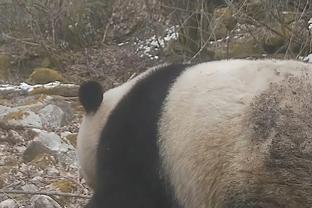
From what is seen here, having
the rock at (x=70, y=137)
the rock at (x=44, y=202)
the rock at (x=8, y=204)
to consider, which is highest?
Result: the rock at (x=44, y=202)

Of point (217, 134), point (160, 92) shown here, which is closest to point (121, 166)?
point (160, 92)

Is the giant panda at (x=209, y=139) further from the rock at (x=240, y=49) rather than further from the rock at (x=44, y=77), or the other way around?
the rock at (x=44, y=77)

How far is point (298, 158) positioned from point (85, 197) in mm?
2354

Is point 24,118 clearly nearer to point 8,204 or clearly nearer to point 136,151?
point 8,204

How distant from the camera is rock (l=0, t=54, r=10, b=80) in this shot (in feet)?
38.5

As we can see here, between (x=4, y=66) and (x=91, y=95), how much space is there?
818 cm

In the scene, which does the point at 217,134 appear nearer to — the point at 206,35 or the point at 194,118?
the point at 194,118

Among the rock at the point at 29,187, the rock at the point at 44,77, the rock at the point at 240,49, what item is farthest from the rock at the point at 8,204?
the rock at the point at 44,77

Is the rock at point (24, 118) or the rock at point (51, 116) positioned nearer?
the rock at point (24, 118)

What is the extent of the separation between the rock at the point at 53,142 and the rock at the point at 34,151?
4 centimetres

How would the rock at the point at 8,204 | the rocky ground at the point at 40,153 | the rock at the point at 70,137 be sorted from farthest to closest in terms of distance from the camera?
1. the rock at the point at 70,137
2. the rocky ground at the point at 40,153
3. the rock at the point at 8,204

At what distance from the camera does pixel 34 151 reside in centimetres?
614

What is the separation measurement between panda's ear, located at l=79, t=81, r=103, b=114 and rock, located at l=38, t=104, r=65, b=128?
2851 millimetres

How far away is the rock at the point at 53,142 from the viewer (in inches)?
245
